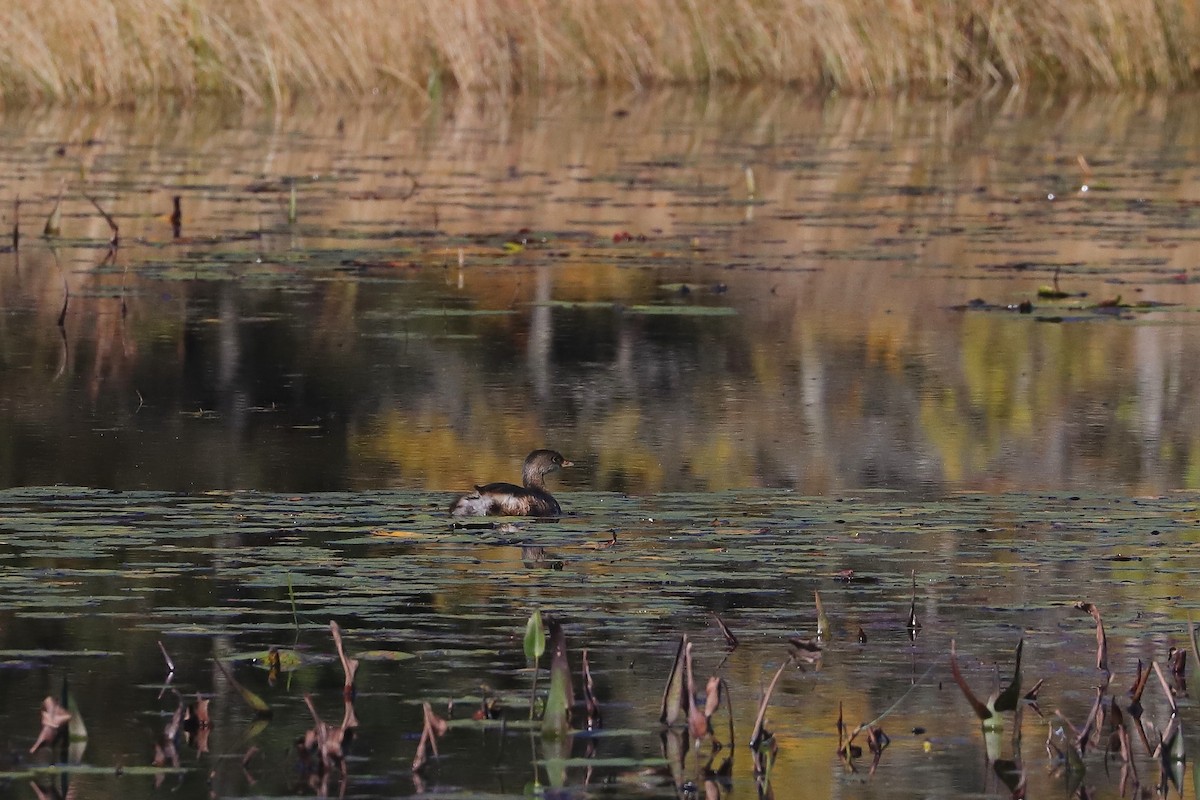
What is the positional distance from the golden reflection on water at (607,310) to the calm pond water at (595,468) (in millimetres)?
42

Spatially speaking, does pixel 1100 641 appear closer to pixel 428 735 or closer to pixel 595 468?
pixel 428 735

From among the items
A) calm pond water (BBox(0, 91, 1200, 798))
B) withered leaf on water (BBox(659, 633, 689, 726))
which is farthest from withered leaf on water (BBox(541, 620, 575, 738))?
withered leaf on water (BBox(659, 633, 689, 726))

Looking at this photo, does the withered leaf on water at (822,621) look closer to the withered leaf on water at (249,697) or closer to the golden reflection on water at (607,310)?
the withered leaf on water at (249,697)

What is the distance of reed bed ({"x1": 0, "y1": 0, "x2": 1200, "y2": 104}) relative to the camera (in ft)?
89.1

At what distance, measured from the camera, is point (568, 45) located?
1212 inches

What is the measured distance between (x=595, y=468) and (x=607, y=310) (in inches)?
178

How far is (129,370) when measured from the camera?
10.9m

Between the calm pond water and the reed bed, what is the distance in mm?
8702

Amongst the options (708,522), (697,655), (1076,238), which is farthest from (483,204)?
(697,655)

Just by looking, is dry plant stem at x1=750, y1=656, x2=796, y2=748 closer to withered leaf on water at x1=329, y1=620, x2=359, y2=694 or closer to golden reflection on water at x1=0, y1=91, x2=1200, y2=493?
withered leaf on water at x1=329, y1=620, x2=359, y2=694

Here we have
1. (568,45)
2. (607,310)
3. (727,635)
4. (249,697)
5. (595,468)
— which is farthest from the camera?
(568,45)

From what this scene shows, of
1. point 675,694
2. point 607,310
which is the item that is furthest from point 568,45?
point 675,694

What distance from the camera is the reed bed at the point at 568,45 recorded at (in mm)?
27156

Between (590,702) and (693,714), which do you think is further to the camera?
(590,702)
